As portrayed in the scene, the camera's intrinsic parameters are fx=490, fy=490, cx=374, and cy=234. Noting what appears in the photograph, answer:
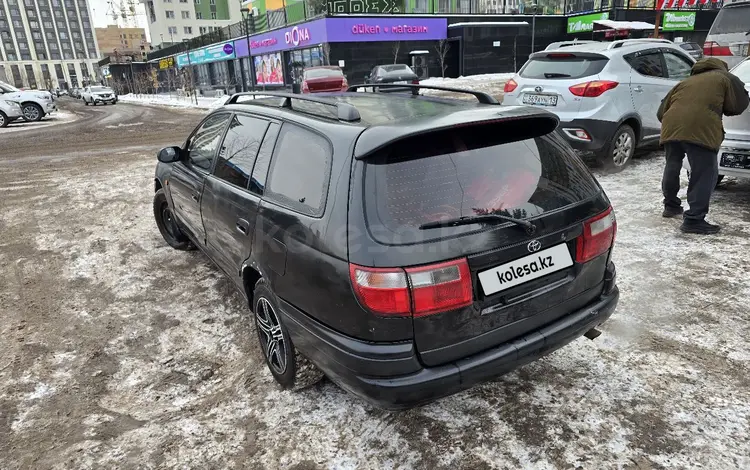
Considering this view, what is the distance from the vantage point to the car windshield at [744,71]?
5840 mm

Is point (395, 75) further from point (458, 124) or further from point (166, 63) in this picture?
point (166, 63)

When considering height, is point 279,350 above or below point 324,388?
above

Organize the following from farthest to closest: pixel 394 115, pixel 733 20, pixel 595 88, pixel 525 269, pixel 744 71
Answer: pixel 733 20 < pixel 595 88 < pixel 744 71 < pixel 394 115 < pixel 525 269

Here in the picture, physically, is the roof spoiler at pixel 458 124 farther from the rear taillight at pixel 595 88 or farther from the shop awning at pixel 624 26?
the shop awning at pixel 624 26

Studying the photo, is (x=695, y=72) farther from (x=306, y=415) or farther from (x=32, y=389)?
(x=32, y=389)

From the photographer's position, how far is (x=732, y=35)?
1320 cm

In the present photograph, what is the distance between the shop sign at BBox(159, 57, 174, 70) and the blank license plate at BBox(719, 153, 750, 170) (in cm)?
5518

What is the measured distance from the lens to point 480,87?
Answer: 2673 cm

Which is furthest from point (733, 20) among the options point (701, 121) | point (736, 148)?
point (701, 121)

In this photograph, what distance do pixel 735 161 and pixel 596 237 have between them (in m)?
3.87

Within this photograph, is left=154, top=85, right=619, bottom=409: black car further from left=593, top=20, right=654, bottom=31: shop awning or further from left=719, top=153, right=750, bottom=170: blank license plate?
left=593, top=20, right=654, bottom=31: shop awning

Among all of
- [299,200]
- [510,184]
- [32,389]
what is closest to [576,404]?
[510,184]

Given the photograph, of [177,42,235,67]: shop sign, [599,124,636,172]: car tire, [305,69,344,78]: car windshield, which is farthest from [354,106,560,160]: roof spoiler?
[177,42,235,67]: shop sign

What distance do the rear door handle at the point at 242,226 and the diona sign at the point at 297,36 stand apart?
28441mm
